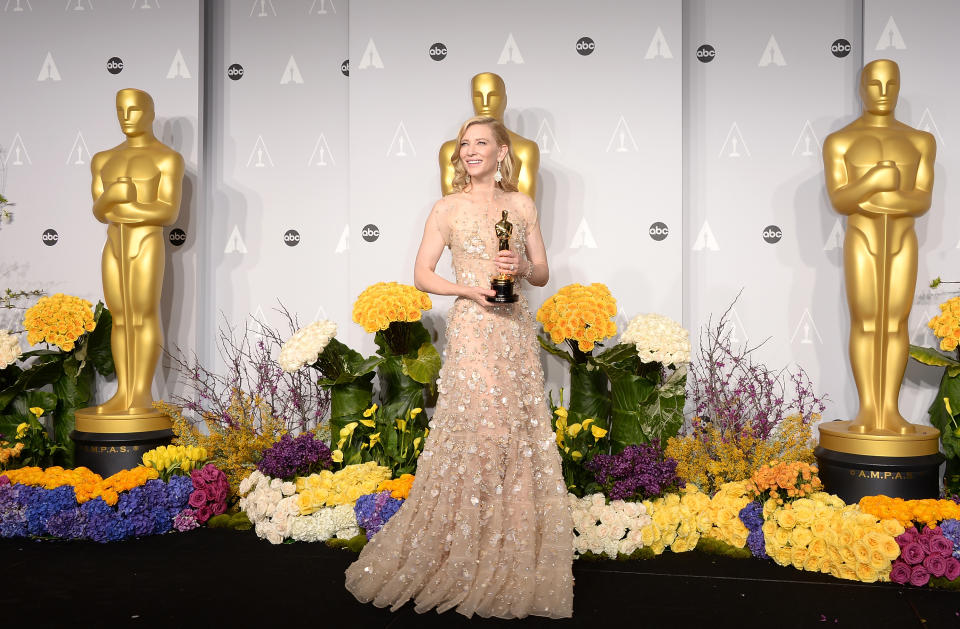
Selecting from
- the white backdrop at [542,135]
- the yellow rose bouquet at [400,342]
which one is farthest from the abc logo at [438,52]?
the yellow rose bouquet at [400,342]

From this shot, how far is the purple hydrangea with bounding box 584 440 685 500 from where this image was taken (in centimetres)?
380

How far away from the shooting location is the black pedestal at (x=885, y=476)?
3758mm

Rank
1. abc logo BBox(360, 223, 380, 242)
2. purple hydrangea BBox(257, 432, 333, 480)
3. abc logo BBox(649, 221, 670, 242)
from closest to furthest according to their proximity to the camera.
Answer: purple hydrangea BBox(257, 432, 333, 480), abc logo BBox(649, 221, 670, 242), abc logo BBox(360, 223, 380, 242)

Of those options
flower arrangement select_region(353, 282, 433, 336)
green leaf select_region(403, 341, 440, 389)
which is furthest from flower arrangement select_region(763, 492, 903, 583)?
flower arrangement select_region(353, 282, 433, 336)

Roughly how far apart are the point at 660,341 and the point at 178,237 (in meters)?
3.24

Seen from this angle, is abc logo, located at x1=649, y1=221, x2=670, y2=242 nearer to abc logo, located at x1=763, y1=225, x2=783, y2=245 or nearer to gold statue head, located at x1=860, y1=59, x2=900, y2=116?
abc logo, located at x1=763, y1=225, x2=783, y2=245

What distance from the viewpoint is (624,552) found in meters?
3.59

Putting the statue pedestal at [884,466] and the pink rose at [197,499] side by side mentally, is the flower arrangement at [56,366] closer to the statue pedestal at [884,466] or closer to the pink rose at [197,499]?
the pink rose at [197,499]

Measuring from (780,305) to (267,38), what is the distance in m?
3.79

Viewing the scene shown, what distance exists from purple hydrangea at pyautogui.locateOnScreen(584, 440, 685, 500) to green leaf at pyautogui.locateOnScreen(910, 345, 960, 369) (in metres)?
1.42

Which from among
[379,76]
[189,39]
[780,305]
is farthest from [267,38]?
[780,305]

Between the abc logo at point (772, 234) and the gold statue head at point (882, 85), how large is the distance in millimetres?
951

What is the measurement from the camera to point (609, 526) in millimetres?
3613

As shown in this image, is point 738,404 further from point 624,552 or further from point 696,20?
point 696,20
